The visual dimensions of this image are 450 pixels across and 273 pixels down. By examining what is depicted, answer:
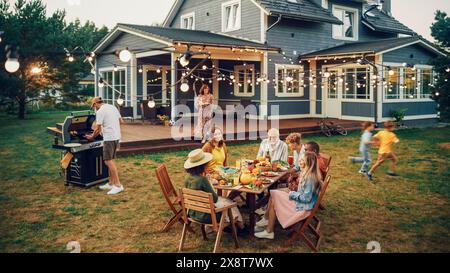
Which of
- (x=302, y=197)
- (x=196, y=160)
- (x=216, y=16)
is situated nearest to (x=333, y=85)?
(x=216, y=16)

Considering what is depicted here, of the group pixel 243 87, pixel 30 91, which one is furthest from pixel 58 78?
pixel 243 87

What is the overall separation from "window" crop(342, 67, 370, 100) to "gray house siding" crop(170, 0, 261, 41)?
433 cm

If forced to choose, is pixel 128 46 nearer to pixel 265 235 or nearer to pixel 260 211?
pixel 260 211

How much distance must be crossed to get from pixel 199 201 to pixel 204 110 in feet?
24.3

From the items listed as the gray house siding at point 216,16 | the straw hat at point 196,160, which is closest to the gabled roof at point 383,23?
the gray house siding at point 216,16

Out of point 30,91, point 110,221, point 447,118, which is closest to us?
point 110,221

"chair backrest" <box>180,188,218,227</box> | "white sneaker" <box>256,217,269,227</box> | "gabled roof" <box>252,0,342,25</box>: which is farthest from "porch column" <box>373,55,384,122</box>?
"chair backrest" <box>180,188,218,227</box>

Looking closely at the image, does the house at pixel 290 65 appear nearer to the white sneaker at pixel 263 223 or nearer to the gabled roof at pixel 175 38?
the gabled roof at pixel 175 38

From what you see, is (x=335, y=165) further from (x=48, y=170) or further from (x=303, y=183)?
(x=48, y=170)

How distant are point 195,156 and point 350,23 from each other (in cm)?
1848

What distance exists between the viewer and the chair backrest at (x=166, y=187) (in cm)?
528

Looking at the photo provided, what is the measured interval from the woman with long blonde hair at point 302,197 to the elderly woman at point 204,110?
677cm

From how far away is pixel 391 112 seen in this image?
17094 millimetres

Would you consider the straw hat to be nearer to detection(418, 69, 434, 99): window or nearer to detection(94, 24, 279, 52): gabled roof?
detection(94, 24, 279, 52): gabled roof
